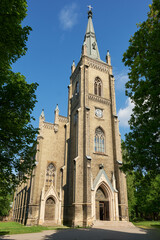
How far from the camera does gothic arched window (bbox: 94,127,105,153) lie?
24.7 meters

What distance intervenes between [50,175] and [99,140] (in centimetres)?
860

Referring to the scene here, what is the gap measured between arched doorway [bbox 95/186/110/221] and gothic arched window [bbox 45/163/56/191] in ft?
21.6

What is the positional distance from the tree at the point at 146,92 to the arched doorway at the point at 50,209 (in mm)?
15264

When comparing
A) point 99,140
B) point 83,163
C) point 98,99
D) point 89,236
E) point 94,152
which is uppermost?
point 98,99

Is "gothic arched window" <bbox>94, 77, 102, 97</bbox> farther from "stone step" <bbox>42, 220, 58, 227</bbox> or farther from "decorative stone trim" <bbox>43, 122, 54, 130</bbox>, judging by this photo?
"stone step" <bbox>42, 220, 58, 227</bbox>

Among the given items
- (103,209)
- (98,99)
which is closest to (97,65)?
(98,99)

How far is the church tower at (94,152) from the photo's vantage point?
67.7 feet

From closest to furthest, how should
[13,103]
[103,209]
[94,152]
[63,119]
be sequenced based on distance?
[13,103] < [103,209] < [94,152] < [63,119]

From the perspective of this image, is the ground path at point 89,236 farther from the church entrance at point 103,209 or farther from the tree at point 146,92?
the church entrance at point 103,209

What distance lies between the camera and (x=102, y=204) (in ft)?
72.0

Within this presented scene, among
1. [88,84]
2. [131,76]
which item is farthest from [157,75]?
[88,84]

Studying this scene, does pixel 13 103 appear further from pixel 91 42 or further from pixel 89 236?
pixel 91 42

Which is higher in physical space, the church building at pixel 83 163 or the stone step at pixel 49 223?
the church building at pixel 83 163

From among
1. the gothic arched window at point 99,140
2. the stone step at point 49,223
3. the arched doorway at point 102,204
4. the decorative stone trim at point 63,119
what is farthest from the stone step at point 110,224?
the decorative stone trim at point 63,119
